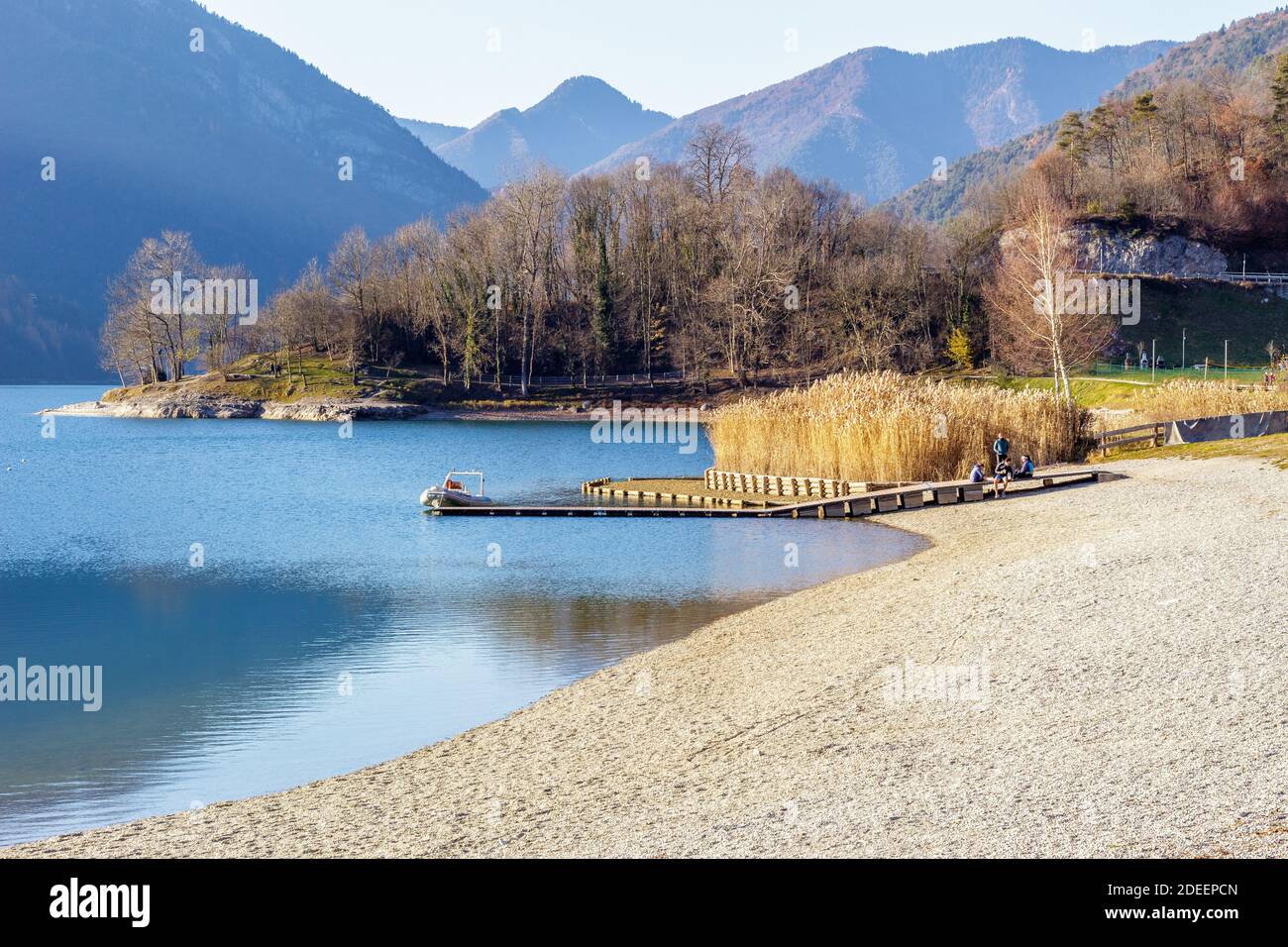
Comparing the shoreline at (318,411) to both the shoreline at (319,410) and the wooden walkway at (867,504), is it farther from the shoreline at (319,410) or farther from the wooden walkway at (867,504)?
the wooden walkway at (867,504)

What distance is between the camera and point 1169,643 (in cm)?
1437

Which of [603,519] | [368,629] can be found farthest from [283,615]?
[603,519]

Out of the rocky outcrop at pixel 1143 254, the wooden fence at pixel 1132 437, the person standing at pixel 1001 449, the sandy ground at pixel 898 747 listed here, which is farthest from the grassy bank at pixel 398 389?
the sandy ground at pixel 898 747

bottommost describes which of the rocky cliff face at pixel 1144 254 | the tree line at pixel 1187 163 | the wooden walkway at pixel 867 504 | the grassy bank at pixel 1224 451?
the wooden walkway at pixel 867 504

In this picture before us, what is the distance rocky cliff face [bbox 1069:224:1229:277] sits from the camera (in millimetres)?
101562

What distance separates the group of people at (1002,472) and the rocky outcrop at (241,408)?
6360 centimetres

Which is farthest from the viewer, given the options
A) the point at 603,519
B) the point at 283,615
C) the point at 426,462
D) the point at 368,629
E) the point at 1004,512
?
the point at 426,462

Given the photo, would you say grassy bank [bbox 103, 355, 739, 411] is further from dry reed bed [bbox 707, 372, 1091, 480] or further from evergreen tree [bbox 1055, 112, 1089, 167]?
dry reed bed [bbox 707, 372, 1091, 480]

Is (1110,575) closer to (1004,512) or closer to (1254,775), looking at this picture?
(1254,775)

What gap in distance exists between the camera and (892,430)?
1496 inches

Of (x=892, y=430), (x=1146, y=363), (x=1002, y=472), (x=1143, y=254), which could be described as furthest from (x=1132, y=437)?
(x=1143, y=254)

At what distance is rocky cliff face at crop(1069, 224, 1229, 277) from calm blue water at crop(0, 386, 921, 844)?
2609 inches

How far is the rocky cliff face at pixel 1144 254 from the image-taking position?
102 m

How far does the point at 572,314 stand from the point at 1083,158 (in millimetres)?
50766
